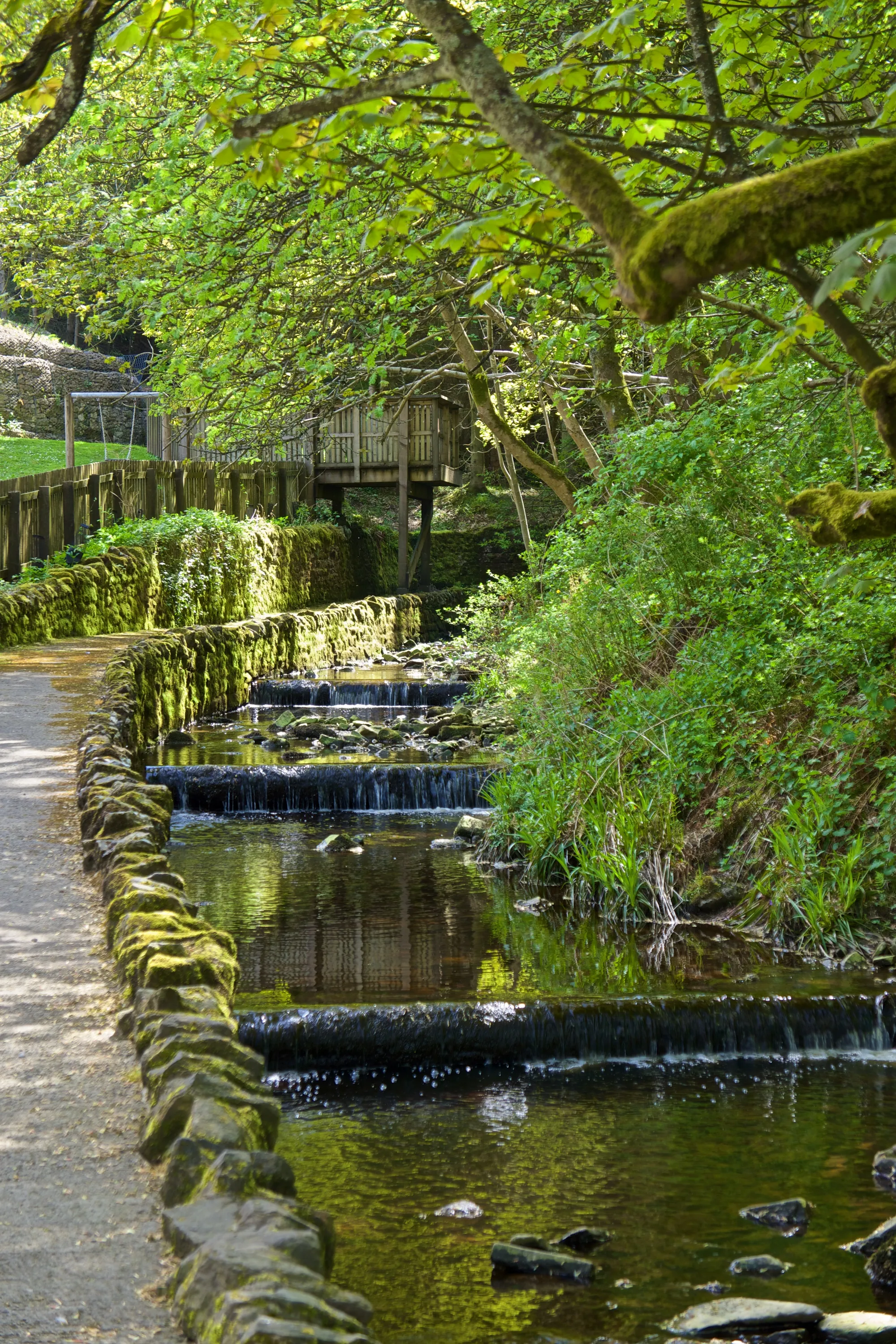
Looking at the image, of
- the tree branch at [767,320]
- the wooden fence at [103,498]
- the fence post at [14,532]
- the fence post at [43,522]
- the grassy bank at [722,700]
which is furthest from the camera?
the fence post at [43,522]

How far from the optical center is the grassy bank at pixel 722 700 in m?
7.00

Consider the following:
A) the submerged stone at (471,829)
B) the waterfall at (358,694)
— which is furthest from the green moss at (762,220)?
the waterfall at (358,694)

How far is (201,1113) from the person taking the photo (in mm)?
2867

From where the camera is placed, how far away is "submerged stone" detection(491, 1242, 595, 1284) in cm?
370

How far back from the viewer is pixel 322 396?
1160 cm

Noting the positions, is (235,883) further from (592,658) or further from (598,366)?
(598,366)

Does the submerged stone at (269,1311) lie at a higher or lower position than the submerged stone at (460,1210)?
higher

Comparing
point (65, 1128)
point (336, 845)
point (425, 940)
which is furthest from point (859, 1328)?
point (336, 845)

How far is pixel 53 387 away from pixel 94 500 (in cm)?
1477

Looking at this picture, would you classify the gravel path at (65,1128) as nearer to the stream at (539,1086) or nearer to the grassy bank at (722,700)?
the stream at (539,1086)

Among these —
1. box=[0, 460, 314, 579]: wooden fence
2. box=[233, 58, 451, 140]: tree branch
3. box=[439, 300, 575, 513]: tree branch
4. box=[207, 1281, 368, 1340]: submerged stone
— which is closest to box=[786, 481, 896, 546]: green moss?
box=[233, 58, 451, 140]: tree branch

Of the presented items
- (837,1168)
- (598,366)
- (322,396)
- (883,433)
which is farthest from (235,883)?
(598,366)

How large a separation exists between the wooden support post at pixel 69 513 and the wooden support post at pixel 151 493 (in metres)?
2.18

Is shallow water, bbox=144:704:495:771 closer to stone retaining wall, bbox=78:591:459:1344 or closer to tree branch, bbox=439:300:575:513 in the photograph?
tree branch, bbox=439:300:575:513
